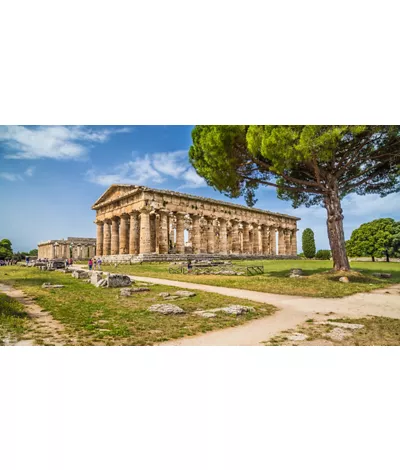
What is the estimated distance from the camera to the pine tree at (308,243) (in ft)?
33.8

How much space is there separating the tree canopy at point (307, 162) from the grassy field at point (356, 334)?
4.26m

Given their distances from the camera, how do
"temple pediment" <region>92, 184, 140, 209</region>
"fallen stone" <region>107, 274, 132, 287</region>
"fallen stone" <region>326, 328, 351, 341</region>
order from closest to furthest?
"fallen stone" <region>326, 328, 351, 341</region>
"fallen stone" <region>107, 274, 132, 287</region>
"temple pediment" <region>92, 184, 140, 209</region>

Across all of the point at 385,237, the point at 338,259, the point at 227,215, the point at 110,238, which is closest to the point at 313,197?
the point at 338,259

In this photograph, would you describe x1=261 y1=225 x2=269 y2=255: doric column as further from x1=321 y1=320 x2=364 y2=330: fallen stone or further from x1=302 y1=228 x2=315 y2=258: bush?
x1=321 y1=320 x2=364 y2=330: fallen stone

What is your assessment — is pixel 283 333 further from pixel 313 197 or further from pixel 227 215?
pixel 227 215

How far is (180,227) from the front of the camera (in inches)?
1025

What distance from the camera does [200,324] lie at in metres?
4.68

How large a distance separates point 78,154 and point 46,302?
Result: 2.87m

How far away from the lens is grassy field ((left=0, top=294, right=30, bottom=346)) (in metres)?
4.23

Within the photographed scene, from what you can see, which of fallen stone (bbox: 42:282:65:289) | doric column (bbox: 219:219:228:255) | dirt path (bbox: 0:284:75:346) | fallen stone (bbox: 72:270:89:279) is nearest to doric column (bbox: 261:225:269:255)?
doric column (bbox: 219:219:228:255)

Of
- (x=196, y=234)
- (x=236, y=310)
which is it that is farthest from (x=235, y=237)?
(x=236, y=310)

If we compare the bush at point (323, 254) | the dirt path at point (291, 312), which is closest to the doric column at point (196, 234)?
the bush at point (323, 254)

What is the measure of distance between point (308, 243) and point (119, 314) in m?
8.44

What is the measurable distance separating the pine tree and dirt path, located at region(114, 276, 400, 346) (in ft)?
10.5
